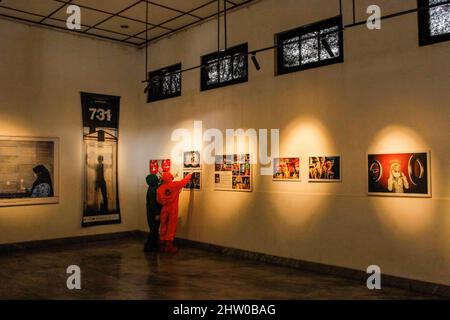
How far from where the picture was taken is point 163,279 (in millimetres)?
5258

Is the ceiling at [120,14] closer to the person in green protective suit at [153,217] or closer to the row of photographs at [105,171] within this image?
the row of photographs at [105,171]

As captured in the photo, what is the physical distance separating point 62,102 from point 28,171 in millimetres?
1501

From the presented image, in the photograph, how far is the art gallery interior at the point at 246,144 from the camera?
185 inches

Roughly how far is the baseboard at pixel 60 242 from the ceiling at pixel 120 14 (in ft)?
13.6

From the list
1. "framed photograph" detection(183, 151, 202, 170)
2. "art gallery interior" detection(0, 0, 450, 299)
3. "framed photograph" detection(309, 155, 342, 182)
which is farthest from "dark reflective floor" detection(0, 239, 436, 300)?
"framed photograph" detection(183, 151, 202, 170)

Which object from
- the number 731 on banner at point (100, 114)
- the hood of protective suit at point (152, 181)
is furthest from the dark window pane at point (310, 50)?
the number 731 on banner at point (100, 114)

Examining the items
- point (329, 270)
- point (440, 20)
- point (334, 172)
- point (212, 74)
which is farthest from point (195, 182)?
point (440, 20)

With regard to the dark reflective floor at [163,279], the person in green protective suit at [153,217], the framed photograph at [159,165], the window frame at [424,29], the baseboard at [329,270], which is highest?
the window frame at [424,29]

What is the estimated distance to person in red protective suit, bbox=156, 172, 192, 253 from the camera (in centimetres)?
705

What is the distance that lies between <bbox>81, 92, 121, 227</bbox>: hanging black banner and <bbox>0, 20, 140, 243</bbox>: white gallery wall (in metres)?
0.13

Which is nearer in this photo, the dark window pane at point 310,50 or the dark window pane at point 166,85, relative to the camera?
the dark window pane at point 310,50
